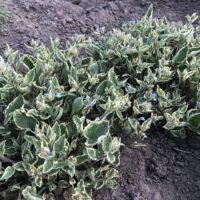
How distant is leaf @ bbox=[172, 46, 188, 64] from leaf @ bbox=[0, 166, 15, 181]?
112 cm

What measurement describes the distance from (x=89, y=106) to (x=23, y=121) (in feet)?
1.10

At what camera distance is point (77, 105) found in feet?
7.32

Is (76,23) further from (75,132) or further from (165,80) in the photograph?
(75,132)

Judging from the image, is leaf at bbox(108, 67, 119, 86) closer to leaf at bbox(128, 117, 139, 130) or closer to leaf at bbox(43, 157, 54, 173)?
leaf at bbox(128, 117, 139, 130)

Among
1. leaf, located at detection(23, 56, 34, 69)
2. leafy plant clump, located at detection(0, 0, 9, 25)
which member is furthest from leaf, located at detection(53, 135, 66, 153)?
leafy plant clump, located at detection(0, 0, 9, 25)

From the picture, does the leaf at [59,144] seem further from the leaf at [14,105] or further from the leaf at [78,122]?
the leaf at [14,105]

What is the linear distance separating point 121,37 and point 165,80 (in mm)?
405

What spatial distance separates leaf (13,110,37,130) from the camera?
6.93 ft

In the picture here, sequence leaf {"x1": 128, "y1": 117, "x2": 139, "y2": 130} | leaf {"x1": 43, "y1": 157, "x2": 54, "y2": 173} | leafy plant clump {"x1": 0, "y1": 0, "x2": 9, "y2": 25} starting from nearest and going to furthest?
leaf {"x1": 43, "y1": 157, "x2": 54, "y2": 173}
leaf {"x1": 128, "y1": 117, "x2": 139, "y2": 130}
leafy plant clump {"x1": 0, "y1": 0, "x2": 9, "y2": 25}

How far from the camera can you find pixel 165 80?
238 cm

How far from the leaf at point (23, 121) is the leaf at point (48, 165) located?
28cm

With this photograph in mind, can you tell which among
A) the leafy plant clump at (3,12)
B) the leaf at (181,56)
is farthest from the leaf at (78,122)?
the leafy plant clump at (3,12)

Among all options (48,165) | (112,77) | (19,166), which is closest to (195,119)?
(112,77)

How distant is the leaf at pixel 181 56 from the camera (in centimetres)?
252
